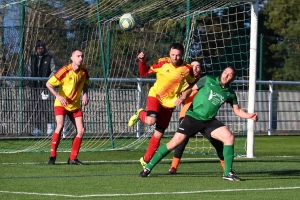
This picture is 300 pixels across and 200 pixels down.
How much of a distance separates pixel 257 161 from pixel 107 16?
5.23 metres

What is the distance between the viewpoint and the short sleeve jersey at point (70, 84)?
1493 centimetres

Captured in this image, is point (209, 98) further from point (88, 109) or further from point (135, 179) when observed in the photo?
point (88, 109)

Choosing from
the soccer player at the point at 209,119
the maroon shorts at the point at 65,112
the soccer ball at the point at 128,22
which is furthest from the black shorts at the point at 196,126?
the soccer ball at the point at 128,22

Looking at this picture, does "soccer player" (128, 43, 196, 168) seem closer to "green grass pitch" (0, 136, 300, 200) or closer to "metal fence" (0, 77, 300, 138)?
"green grass pitch" (0, 136, 300, 200)

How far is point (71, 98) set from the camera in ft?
49.4

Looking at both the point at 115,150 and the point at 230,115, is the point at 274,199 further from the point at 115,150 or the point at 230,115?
the point at 230,115

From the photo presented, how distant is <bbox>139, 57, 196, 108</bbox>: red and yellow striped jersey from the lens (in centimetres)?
1377

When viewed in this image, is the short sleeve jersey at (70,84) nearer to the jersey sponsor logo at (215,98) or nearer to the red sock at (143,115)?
the red sock at (143,115)

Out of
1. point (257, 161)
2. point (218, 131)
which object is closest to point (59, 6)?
point (257, 161)

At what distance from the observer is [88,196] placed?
33.8ft

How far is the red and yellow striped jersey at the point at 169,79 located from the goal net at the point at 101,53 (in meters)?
5.11

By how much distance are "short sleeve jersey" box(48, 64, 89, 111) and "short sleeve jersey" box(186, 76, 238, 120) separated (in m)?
2.92

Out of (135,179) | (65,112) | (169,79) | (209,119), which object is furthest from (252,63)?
(135,179)

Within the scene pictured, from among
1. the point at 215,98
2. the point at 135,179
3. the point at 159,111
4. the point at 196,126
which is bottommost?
the point at 135,179
